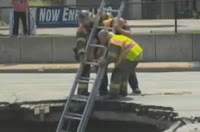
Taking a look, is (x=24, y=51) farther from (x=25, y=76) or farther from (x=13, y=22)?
(x=25, y=76)

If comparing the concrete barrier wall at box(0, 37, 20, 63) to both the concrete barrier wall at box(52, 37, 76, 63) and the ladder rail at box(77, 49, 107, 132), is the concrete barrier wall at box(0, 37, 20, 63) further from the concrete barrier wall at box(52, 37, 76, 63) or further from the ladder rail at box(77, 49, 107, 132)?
the ladder rail at box(77, 49, 107, 132)

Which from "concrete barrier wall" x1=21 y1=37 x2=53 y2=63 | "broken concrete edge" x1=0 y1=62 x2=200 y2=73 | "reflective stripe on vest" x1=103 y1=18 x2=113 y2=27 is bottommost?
"broken concrete edge" x1=0 y1=62 x2=200 y2=73

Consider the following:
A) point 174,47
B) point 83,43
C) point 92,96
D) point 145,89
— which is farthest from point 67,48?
point 92,96

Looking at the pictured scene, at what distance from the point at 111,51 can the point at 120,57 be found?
36 centimetres

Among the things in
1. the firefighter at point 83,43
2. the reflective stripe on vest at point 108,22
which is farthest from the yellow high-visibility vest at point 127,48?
the firefighter at point 83,43

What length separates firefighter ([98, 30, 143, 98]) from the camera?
10.1m

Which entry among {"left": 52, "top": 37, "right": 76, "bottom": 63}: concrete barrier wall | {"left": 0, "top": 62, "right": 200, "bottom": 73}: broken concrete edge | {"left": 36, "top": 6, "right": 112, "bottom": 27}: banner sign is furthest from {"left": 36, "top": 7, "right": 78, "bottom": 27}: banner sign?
{"left": 0, "top": 62, "right": 200, "bottom": 73}: broken concrete edge

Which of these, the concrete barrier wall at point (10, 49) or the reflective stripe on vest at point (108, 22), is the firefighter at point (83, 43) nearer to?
the reflective stripe on vest at point (108, 22)

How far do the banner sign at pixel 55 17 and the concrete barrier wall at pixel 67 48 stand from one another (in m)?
1.81

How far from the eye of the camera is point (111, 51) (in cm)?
1012

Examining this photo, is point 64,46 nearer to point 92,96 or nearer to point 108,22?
point 108,22

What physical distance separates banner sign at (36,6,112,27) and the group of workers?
10.4m

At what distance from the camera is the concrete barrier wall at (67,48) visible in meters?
19.3

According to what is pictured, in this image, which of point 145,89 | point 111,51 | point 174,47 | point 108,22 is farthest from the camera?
point 174,47
